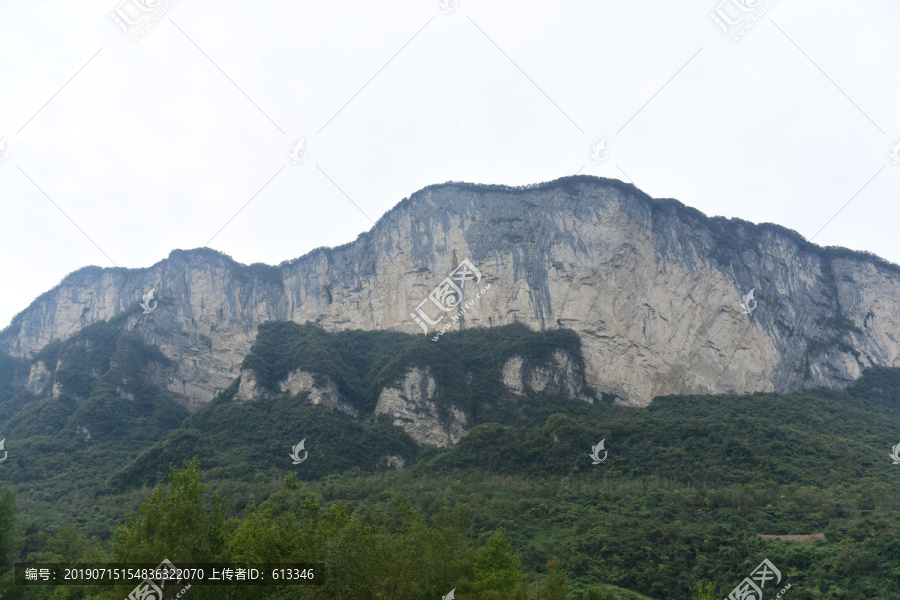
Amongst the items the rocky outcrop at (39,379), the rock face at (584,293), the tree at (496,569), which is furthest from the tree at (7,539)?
the rock face at (584,293)

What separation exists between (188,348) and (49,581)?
202 ft

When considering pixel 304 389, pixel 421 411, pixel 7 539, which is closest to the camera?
pixel 7 539

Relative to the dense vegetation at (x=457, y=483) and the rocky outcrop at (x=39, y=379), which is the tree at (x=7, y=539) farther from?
the rocky outcrop at (x=39, y=379)

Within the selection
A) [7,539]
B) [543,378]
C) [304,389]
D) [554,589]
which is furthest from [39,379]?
[554,589]

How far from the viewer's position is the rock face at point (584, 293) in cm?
6669

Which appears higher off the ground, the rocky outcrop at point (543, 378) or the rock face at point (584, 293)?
the rock face at point (584, 293)

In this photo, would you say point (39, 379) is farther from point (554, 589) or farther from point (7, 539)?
point (554, 589)

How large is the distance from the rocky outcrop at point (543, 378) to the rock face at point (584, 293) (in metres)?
2.59

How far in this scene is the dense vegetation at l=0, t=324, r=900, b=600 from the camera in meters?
17.0

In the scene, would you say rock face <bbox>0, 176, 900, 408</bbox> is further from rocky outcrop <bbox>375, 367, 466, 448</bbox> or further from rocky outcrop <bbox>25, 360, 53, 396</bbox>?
rocky outcrop <bbox>375, 367, 466, 448</bbox>

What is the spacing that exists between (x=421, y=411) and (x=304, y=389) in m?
12.4

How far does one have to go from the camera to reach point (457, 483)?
44719 mm

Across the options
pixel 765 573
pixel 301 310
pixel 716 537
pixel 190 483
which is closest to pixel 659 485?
pixel 716 537

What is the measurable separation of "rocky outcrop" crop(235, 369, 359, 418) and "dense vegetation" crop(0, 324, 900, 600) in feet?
4.01
